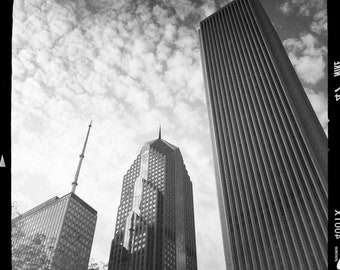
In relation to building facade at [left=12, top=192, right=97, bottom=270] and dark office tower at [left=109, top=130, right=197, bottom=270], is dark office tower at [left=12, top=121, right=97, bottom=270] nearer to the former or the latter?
building facade at [left=12, top=192, right=97, bottom=270]

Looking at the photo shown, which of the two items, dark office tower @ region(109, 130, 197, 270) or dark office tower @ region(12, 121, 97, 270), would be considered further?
dark office tower @ region(109, 130, 197, 270)

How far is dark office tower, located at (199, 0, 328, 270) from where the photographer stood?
215ft

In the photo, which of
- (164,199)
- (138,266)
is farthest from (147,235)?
(164,199)

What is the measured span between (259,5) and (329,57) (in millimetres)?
120316

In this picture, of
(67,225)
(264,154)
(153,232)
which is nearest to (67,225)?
(67,225)

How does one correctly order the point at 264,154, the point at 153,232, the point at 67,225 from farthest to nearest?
1. the point at 153,232
2. the point at 67,225
3. the point at 264,154

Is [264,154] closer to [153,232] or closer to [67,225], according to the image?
[153,232]

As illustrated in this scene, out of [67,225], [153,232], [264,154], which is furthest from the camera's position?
[153,232]

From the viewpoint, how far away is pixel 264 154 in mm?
80750

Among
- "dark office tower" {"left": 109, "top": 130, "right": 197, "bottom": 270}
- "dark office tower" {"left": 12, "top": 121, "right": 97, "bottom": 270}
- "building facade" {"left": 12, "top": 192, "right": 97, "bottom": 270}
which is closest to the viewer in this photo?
"dark office tower" {"left": 12, "top": 121, "right": 97, "bottom": 270}

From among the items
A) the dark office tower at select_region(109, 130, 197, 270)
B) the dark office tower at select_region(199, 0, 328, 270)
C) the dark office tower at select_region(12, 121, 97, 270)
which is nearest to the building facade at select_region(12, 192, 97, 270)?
the dark office tower at select_region(12, 121, 97, 270)

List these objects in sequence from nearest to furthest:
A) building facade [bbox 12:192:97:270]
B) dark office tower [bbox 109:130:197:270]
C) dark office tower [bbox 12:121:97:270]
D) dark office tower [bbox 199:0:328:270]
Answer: dark office tower [bbox 199:0:328:270] < dark office tower [bbox 12:121:97:270] < building facade [bbox 12:192:97:270] < dark office tower [bbox 109:130:197:270]

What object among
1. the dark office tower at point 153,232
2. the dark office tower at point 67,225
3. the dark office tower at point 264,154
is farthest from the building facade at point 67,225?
the dark office tower at point 264,154

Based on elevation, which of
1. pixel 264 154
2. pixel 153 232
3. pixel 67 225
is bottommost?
pixel 264 154
